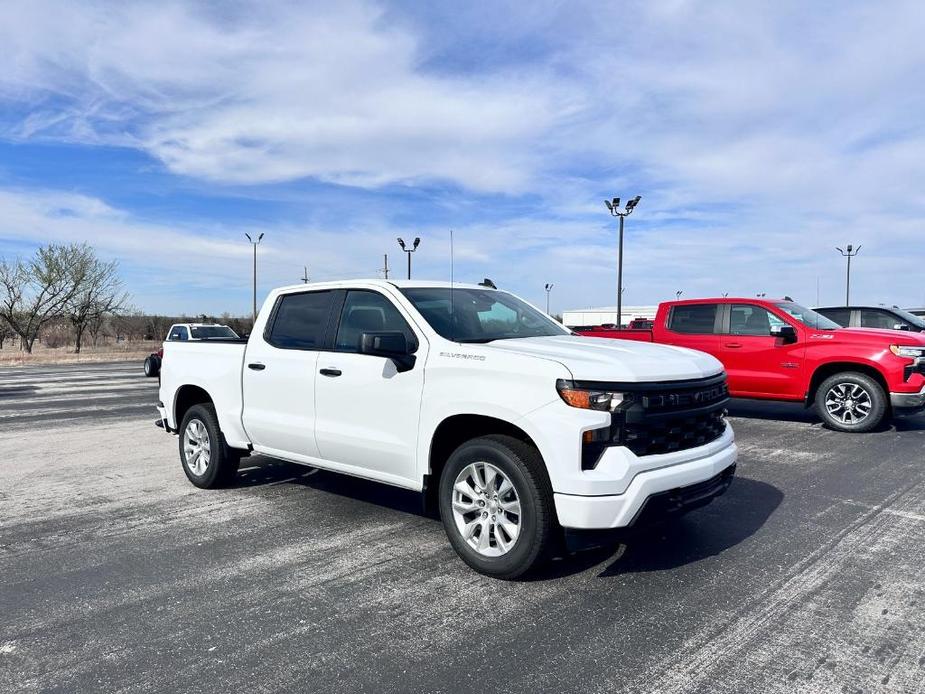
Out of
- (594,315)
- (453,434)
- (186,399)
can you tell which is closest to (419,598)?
(453,434)

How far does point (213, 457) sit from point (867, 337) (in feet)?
27.9

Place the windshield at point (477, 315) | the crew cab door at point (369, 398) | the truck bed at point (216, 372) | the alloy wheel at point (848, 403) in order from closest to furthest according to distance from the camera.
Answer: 1. the crew cab door at point (369, 398)
2. the windshield at point (477, 315)
3. the truck bed at point (216, 372)
4. the alloy wheel at point (848, 403)

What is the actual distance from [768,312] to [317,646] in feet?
29.5

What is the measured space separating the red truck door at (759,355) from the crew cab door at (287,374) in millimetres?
7147

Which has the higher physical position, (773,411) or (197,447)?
(197,447)

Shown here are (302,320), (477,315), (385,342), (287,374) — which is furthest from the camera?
(302,320)

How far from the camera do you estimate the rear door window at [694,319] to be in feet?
35.6

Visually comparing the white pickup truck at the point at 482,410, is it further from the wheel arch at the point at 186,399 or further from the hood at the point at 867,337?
the hood at the point at 867,337

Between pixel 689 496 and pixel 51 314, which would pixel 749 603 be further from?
pixel 51 314

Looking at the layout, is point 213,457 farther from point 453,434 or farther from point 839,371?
point 839,371

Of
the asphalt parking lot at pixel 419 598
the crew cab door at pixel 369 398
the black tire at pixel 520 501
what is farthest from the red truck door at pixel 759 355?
the black tire at pixel 520 501

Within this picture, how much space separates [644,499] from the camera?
12.2 feet

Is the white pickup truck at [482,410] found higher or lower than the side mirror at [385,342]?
lower

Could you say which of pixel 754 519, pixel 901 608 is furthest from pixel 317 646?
pixel 754 519
